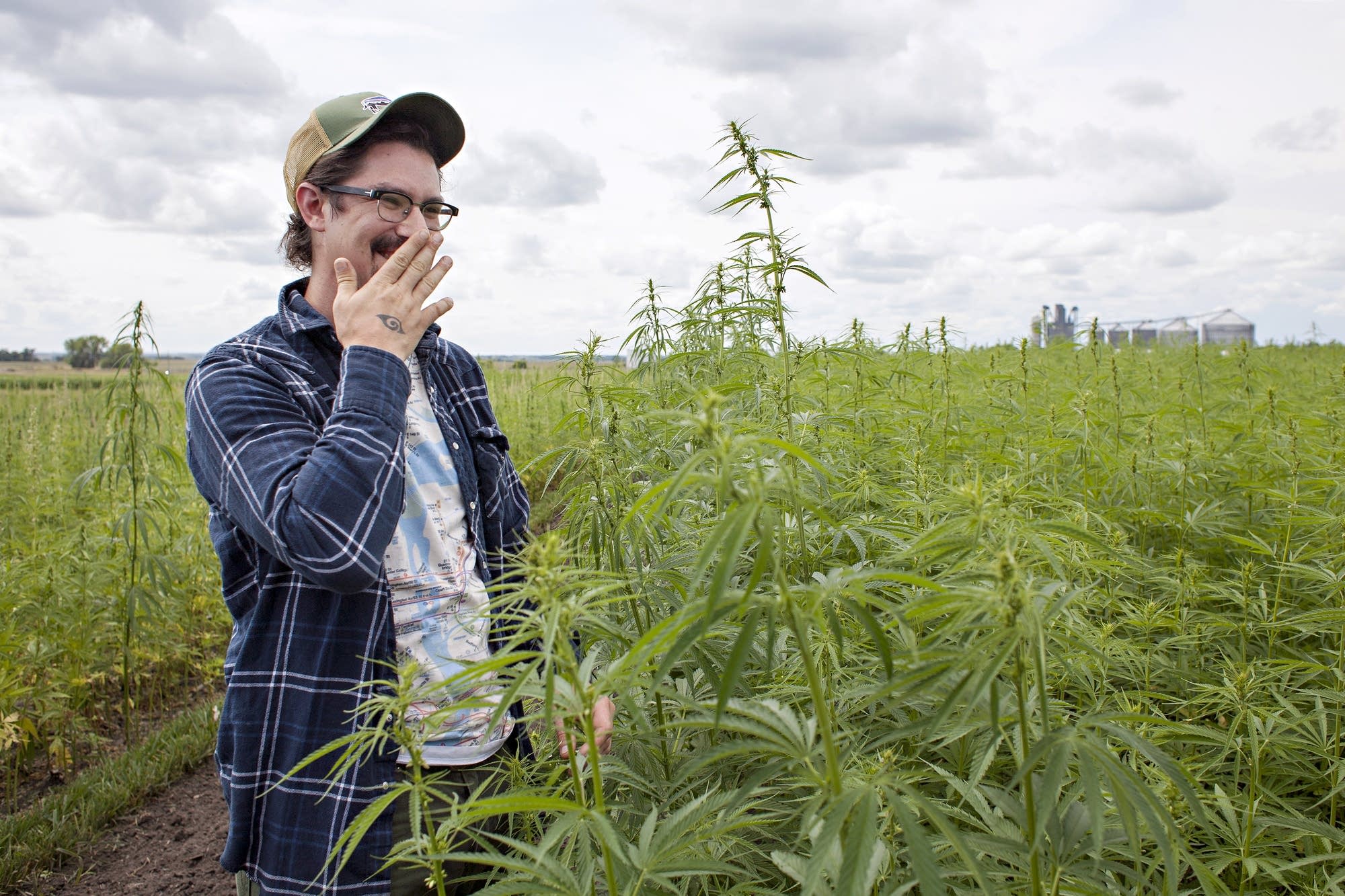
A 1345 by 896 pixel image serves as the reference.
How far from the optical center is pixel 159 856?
330 cm

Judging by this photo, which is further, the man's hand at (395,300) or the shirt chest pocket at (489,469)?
the shirt chest pocket at (489,469)

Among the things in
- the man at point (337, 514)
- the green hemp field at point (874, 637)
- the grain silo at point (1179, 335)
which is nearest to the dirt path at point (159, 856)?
the green hemp field at point (874, 637)

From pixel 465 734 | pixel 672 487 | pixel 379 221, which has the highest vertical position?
pixel 379 221

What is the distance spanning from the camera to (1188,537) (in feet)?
9.98

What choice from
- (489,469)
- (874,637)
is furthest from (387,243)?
(874,637)

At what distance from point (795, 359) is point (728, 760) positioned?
139 centimetres

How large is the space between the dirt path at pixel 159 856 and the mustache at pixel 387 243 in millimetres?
2665

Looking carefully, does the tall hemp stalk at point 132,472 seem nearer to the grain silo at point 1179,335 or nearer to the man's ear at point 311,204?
the man's ear at point 311,204

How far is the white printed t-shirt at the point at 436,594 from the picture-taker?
1770mm

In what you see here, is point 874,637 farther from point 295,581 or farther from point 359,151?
point 359,151

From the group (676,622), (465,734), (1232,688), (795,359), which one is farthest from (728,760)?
(795,359)

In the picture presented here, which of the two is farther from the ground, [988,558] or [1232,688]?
[988,558]

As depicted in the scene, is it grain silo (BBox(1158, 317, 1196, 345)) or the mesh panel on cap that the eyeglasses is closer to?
the mesh panel on cap

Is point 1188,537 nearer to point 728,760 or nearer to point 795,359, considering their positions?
point 795,359
